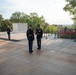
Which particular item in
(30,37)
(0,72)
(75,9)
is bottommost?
(0,72)

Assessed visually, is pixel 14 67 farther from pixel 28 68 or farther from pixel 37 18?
pixel 37 18

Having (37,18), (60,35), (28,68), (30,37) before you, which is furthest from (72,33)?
(37,18)

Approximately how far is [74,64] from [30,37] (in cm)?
324

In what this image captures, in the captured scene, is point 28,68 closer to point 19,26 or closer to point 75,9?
point 75,9

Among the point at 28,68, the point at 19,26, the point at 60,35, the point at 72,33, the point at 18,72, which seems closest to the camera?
the point at 18,72

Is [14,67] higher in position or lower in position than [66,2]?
lower

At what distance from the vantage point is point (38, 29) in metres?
9.18

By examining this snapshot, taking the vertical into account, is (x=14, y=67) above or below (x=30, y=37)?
below

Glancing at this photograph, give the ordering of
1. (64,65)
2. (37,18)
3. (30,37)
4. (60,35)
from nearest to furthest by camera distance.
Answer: (64,65)
(30,37)
(60,35)
(37,18)

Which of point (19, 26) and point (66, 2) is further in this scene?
point (19, 26)

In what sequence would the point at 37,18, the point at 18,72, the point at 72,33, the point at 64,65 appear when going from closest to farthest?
the point at 18,72
the point at 64,65
the point at 72,33
the point at 37,18

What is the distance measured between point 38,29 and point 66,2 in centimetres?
941

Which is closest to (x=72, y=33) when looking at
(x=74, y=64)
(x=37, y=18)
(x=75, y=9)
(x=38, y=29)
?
(x=75, y=9)

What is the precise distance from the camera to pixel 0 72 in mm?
4992
